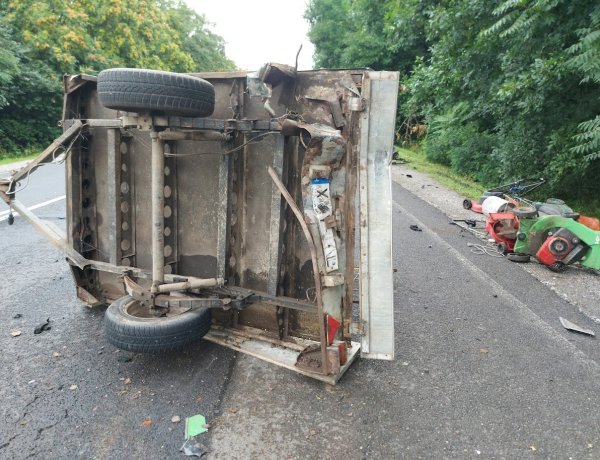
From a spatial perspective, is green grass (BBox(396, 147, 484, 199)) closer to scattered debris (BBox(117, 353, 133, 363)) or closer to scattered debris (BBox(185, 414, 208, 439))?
scattered debris (BBox(117, 353, 133, 363))

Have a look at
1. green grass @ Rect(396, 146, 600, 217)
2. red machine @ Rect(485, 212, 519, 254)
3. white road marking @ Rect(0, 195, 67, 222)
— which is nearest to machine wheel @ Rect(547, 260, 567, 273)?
red machine @ Rect(485, 212, 519, 254)

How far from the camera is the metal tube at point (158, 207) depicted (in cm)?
289

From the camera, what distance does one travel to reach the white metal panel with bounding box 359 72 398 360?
2729 millimetres

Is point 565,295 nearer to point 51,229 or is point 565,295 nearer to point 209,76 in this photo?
point 209,76

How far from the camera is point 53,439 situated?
239 cm

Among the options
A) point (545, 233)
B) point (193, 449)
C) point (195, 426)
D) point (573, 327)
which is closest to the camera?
point (193, 449)

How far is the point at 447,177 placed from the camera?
50.0ft

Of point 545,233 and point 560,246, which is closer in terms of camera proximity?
point 560,246

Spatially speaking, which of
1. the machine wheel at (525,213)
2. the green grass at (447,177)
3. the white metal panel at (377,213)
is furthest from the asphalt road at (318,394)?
the green grass at (447,177)

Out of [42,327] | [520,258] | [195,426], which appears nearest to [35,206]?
[42,327]

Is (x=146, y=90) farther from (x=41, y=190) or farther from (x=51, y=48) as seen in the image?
(x=51, y=48)

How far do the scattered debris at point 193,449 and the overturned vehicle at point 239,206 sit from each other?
70cm

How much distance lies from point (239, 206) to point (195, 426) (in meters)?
1.55

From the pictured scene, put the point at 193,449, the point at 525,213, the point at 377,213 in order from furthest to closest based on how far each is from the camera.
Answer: the point at 525,213
the point at 377,213
the point at 193,449
